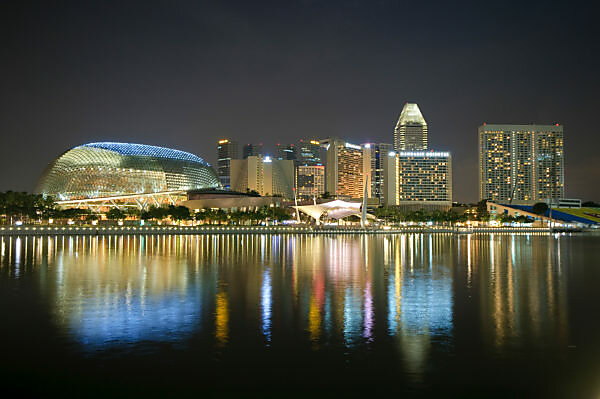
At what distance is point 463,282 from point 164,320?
13.1 meters

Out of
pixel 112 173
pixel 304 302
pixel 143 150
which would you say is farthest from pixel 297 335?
pixel 143 150

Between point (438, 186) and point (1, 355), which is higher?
point (438, 186)

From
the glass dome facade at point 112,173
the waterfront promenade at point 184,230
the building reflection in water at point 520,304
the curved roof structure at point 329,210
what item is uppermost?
the glass dome facade at point 112,173

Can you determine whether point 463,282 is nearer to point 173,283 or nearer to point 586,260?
point 173,283

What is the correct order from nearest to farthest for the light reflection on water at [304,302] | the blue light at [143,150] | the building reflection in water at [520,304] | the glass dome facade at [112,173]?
the light reflection on water at [304,302] → the building reflection in water at [520,304] → the glass dome facade at [112,173] → the blue light at [143,150]

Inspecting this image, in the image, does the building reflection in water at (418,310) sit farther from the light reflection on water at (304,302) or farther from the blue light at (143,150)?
the blue light at (143,150)

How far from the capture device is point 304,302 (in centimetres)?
1656

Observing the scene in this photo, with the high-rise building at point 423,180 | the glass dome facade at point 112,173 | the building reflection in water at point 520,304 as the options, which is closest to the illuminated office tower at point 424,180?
the high-rise building at point 423,180

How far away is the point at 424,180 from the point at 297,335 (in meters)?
188

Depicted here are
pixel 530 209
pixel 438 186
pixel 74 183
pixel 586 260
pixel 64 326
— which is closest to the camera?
pixel 64 326

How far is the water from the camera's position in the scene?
9039 millimetres

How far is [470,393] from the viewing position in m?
8.60

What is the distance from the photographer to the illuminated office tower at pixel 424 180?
193 metres

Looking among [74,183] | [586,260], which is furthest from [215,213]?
[586,260]
